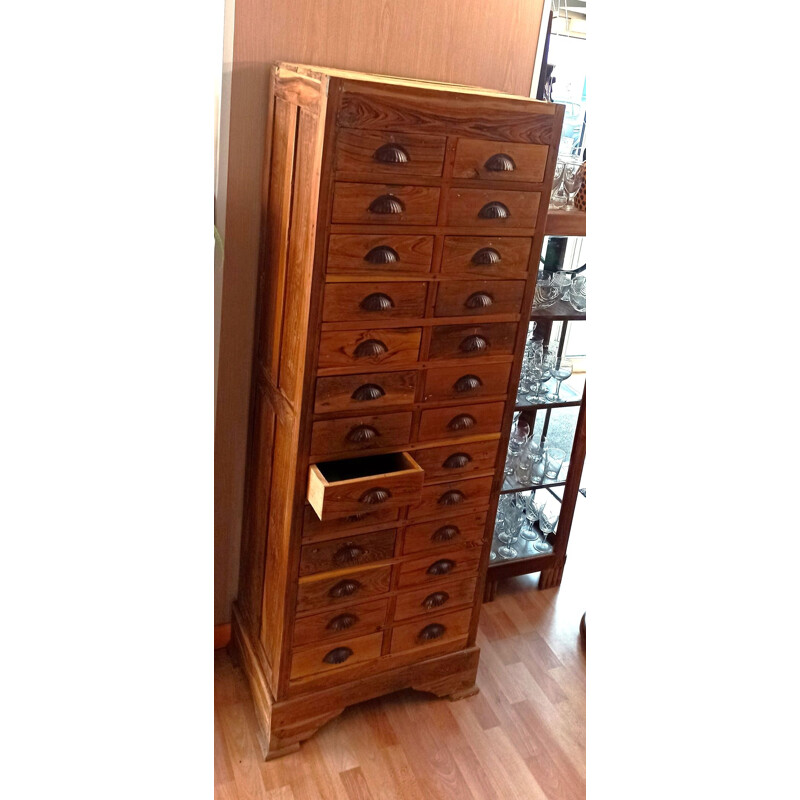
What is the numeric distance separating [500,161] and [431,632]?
49.0 inches

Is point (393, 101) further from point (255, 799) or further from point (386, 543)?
point (255, 799)

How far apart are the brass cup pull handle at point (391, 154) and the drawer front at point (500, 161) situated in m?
0.13

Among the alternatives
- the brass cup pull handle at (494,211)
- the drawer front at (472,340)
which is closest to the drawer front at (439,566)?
the drawer front at (472,340)

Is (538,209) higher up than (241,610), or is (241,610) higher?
(538,209)

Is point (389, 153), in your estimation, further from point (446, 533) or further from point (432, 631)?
point (432, 631)

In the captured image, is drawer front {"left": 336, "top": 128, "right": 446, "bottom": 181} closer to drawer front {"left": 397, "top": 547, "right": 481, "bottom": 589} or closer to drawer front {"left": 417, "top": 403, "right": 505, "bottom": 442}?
drawer front {"left": 417, "top": 403, "right": 505, "bottom": 442}

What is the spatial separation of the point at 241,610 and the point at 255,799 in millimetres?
528

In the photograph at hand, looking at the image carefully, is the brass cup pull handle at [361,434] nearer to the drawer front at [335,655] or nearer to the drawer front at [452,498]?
the drawer front at [452,498]

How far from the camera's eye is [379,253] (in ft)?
4.98

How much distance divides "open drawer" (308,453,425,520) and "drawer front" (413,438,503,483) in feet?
0.22

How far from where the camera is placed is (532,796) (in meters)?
1.88
